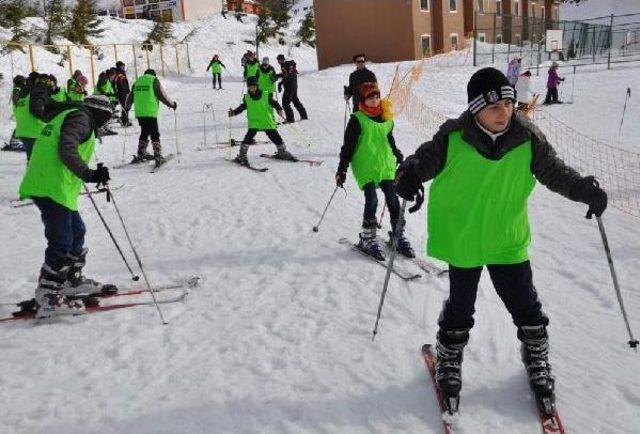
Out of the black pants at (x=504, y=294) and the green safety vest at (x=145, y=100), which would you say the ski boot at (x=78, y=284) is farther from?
the green safety vest at (x=145, y=100)

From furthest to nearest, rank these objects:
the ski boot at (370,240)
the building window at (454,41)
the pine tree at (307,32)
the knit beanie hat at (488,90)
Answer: the pine tree at (307,32)
the building window at (454,41)
the ski boot at (370,240)
the knit beanie hat at (488,90)

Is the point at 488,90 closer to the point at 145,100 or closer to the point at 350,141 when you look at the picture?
the point at 350,141

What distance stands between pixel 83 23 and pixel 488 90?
120ft

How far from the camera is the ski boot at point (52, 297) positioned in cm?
416

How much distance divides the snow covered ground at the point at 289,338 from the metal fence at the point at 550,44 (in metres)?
20.7

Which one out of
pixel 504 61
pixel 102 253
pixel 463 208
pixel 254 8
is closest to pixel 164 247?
pixel 102 253

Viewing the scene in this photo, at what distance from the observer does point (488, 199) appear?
2707 mm

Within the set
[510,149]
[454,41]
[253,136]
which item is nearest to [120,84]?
[253,136]

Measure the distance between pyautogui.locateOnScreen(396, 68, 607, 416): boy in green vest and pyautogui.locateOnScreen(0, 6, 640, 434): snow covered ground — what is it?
0.34 meters

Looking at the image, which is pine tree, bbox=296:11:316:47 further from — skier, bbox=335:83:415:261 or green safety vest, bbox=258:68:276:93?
skier, bbox=335:83:415:261

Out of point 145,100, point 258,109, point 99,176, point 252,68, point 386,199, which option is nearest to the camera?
point 99,176

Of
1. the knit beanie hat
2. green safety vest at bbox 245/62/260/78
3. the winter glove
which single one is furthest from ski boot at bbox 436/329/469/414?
green safety vest at bbox 245/62/260/78

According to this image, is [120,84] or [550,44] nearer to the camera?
[120,84]

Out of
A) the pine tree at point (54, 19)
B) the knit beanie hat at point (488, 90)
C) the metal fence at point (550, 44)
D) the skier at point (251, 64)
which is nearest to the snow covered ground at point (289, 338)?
the knit beanie hat at point (488, 90)
